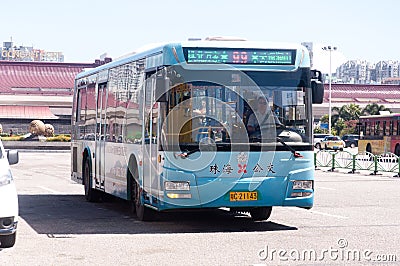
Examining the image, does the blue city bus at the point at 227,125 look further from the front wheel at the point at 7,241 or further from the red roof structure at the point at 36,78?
the red roof structure at the point at 36,78

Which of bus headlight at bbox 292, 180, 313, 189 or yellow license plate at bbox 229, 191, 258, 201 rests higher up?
bus headlight at bbox 292, 180, 313, 189

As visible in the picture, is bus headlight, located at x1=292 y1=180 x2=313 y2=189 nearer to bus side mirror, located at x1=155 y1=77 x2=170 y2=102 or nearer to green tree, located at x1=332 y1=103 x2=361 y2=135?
bus side mirror, located at x1=155 y1=77 x2=170 y2=102

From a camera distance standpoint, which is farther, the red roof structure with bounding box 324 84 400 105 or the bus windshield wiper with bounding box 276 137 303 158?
the red roof structure with bounding box 324 84 400 105

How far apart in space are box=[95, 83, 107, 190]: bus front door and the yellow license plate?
4695mm

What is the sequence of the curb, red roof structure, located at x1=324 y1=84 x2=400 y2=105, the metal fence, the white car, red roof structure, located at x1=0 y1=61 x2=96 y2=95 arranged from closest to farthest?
the white car, the metal fence, the curb, red roof structure, located at x1=0 y1=61 x2=96 y2=95, red roof structure, located at x1=324 y1=84 x2=400 y2=105

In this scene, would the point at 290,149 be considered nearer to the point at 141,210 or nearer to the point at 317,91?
the point at 317,91

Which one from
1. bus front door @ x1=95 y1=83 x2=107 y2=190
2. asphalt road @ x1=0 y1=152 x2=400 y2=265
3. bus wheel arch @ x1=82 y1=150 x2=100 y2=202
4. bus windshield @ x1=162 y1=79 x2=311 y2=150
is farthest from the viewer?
bus wheel arch @ x1=82 y1=150 x2=100 y2=202

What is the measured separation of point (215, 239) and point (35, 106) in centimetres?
8119

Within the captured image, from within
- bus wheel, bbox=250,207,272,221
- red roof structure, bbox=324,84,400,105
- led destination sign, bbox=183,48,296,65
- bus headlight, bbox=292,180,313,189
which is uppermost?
red roof structure, bbox=324,84,400,105

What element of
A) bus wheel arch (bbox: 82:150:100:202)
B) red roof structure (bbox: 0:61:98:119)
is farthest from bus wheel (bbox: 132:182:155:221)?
red roof structure (bbox: 0:61:98:119)

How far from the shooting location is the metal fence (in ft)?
103

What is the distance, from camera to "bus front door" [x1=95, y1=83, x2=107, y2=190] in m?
16.8

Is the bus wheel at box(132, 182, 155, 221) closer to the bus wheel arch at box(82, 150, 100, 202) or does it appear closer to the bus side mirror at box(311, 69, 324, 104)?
the bus side mirror at box(311, 69, 324, 104)

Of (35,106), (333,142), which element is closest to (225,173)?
(333,142)
